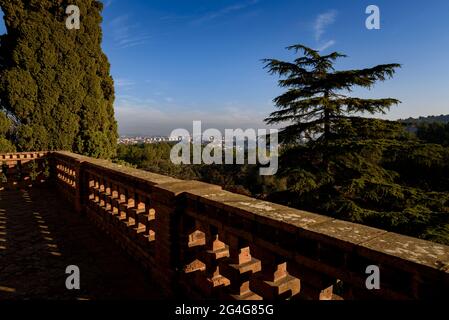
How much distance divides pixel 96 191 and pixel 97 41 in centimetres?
1208

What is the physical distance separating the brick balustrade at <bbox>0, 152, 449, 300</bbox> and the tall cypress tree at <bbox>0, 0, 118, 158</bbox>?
11.4 meters

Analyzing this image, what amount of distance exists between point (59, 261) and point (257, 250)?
117 inches

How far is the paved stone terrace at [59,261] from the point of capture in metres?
3.13

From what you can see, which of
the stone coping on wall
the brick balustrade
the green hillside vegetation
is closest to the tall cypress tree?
the green hillside vegetation

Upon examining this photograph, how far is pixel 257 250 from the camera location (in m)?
2.06

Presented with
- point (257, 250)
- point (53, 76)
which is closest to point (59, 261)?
point (257, 250)

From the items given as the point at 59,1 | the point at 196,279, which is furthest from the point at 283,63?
the point at 196,279

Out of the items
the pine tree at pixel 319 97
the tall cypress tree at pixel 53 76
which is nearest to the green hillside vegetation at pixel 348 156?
the pine tree at pixel 319 97

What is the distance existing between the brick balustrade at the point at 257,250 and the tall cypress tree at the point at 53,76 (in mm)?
11403

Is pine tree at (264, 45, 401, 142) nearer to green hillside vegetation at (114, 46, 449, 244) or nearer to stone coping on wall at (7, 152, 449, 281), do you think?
green hillside vegetation at (114, 46, 449, 244)

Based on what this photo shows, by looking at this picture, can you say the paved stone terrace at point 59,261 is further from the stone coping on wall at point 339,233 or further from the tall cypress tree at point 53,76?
the tall cypress tree at point 53,76

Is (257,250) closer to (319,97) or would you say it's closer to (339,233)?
(339,233)
